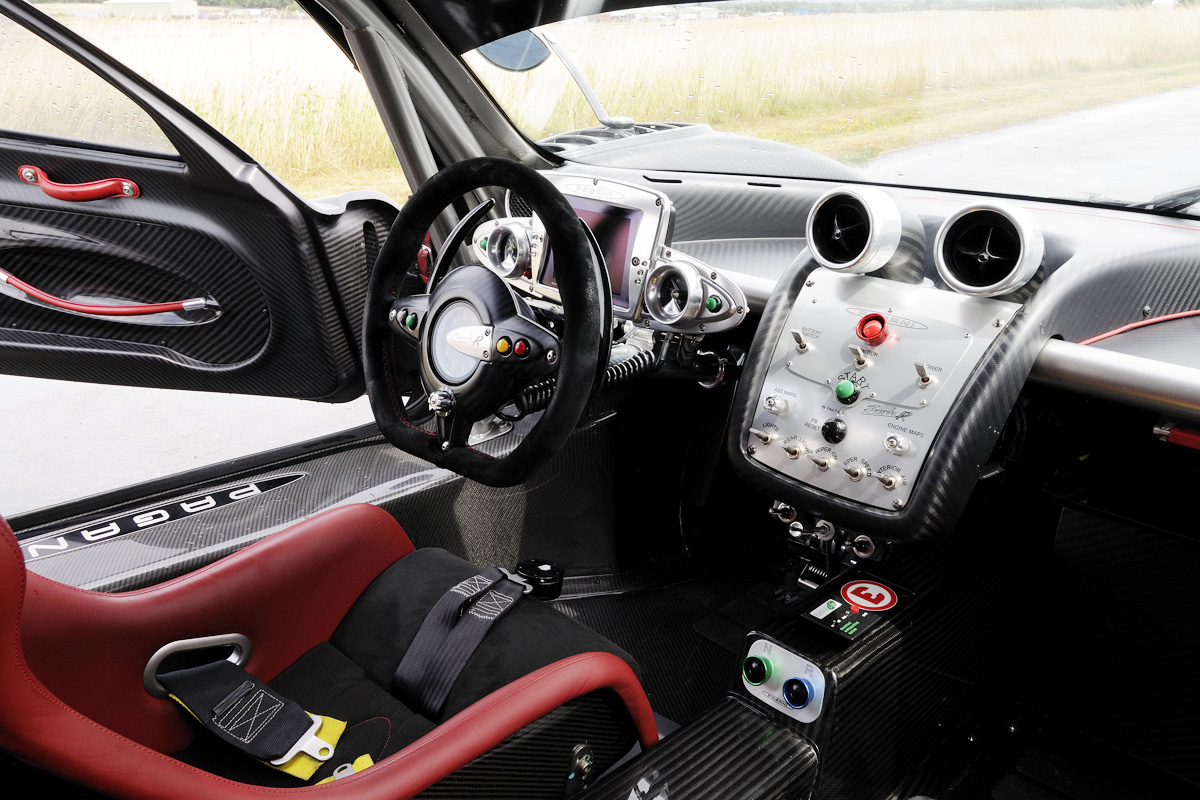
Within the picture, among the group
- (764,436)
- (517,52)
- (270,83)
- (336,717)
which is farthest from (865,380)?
Answer: (270,83)

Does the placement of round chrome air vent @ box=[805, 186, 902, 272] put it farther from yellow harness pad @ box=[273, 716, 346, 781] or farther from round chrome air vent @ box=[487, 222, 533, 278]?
yellow harness pad @ box=[273, 716, 346, 781]

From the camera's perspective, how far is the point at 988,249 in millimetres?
1296

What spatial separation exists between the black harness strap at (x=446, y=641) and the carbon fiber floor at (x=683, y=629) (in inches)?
28.2

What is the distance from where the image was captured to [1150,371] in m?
A: 1.17

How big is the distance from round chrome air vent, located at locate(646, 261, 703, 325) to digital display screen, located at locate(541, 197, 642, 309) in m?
0.06

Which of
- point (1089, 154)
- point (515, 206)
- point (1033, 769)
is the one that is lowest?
point (1033, 769)

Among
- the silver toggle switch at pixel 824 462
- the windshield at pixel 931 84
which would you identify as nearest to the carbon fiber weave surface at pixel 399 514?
the silver toggle switch at pixel 824 462

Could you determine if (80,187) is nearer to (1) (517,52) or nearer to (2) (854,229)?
(1) (517,52)

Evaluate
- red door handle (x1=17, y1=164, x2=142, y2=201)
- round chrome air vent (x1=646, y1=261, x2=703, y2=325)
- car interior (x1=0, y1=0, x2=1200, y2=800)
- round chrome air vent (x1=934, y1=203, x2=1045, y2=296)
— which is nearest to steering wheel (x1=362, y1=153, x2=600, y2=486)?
car interior (x1=0, y1=0, x2=1200, y2=800)

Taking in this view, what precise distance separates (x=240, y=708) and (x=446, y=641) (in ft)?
0.97

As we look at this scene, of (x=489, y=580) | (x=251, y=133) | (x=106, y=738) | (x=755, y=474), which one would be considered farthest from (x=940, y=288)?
(x=251, y=133)

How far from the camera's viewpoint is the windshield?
138 centimetres

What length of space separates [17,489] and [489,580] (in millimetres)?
1077

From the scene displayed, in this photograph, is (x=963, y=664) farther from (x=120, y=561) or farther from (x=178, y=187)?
(x=178, y=187)
